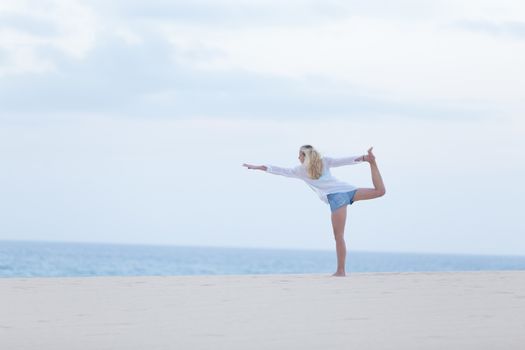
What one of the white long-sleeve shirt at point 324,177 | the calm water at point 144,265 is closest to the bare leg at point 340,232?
the white long-sleeve shirt at point 324,177

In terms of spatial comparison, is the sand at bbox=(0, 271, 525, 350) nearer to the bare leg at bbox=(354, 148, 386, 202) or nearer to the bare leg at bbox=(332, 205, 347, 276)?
the bare leg at bbox=(332, 205, 347, 276)

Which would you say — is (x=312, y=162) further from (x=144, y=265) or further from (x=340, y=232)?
(x=144, y=265)

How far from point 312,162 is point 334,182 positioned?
1.42ft

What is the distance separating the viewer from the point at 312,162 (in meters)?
12.1

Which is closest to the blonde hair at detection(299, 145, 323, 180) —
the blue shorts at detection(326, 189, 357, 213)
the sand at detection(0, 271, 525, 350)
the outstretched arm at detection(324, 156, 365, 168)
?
the outstretched arm at detection(324, 156, 365, 168)

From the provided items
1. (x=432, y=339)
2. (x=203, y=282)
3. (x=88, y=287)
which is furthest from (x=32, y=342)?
(x=203, y=282)

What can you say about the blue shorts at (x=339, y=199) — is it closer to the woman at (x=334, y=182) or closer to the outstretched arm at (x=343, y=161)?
the woman at (x=334, y=182)

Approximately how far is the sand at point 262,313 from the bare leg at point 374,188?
1024 millimetres

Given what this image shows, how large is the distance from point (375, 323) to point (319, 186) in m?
4.50

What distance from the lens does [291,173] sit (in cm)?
1234

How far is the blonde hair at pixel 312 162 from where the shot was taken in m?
12.1

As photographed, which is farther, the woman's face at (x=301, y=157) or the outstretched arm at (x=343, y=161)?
the woman's face at (x=301, y=157)

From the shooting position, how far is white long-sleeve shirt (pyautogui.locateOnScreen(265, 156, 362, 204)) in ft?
40.1

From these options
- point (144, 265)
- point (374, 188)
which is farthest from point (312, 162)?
point (144, 265)
